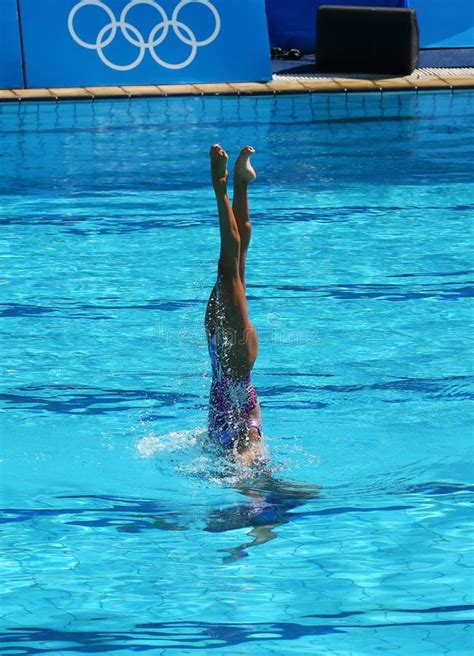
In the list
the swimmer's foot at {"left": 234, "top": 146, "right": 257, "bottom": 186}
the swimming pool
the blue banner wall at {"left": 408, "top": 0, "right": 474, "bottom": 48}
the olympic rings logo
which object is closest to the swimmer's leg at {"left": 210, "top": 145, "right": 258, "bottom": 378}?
the swimmer's foot at {"left": 234, "top": 146, "right": 257, "bottom": 186}

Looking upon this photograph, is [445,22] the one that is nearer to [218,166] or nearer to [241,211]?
[241,211]

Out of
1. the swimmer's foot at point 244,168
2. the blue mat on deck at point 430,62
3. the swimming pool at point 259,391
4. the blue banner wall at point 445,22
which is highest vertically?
the blue banner wall at point 445,22

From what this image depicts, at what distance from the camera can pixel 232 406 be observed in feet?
17.0

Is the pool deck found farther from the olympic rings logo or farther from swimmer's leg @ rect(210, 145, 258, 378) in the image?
swimmer's leg @ rect(210, 145, 258, 378)

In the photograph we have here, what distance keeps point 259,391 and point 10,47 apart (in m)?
7.23

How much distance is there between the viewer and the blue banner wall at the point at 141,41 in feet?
40.9

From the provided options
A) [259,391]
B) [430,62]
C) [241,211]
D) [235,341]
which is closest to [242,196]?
[241,211]

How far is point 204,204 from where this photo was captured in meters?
9.54

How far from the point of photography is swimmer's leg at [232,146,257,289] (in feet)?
16.1

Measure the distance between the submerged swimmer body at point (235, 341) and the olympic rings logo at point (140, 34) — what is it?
786 centimetres

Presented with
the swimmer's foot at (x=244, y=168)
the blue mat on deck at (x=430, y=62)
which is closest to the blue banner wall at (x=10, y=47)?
the blue mat on deck at (x=430, y=62)

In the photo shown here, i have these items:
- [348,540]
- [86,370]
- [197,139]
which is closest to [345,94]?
[197,139]

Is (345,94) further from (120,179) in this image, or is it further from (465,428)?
(465,428)

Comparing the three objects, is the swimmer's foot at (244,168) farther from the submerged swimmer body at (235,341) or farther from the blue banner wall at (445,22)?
the blue banner wall at (445,22)
